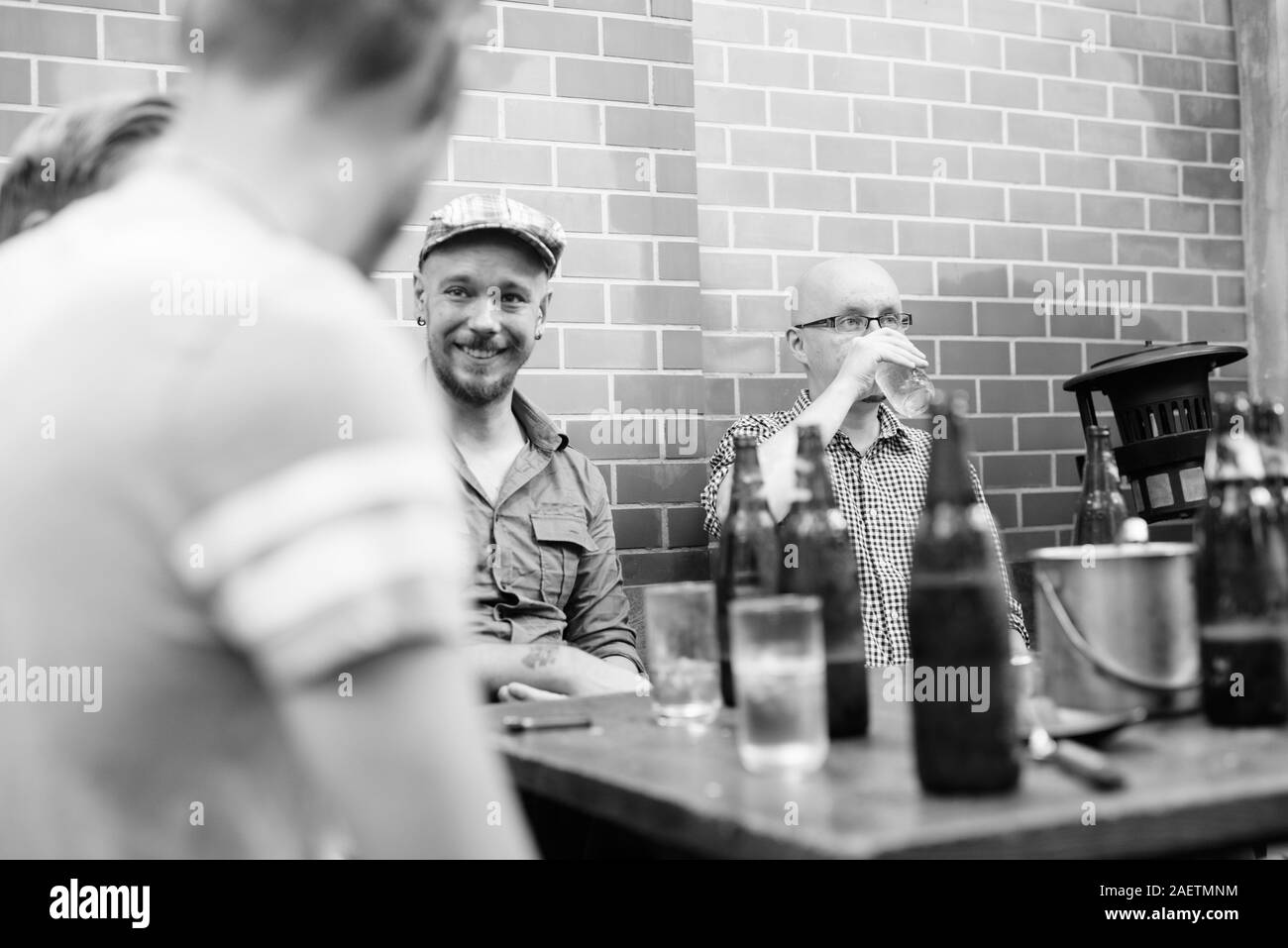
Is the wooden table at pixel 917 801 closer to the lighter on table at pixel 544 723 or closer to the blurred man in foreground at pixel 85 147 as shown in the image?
the lighter on table at pixel 544 723

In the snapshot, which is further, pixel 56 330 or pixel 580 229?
pixel 580 229

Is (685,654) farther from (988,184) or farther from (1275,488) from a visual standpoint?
(988,184)

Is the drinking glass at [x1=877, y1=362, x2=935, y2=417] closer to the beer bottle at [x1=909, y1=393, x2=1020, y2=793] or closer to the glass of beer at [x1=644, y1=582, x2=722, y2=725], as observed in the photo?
the glass of beer at [x1=644, y1=582, x2=722, y2=725]

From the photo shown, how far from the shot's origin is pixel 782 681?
111cm

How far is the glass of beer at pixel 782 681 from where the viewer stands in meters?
1.11

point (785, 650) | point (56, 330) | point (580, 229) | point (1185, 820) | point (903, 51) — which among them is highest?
point (903, 51)

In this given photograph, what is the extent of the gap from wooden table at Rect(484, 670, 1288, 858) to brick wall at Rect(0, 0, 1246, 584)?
1.81 m

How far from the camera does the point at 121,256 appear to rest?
2.27ft

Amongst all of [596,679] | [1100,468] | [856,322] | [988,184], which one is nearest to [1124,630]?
[1100,468]

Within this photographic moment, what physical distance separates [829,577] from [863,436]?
1.59 meters

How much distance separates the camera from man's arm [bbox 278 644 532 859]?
0.62 metres
